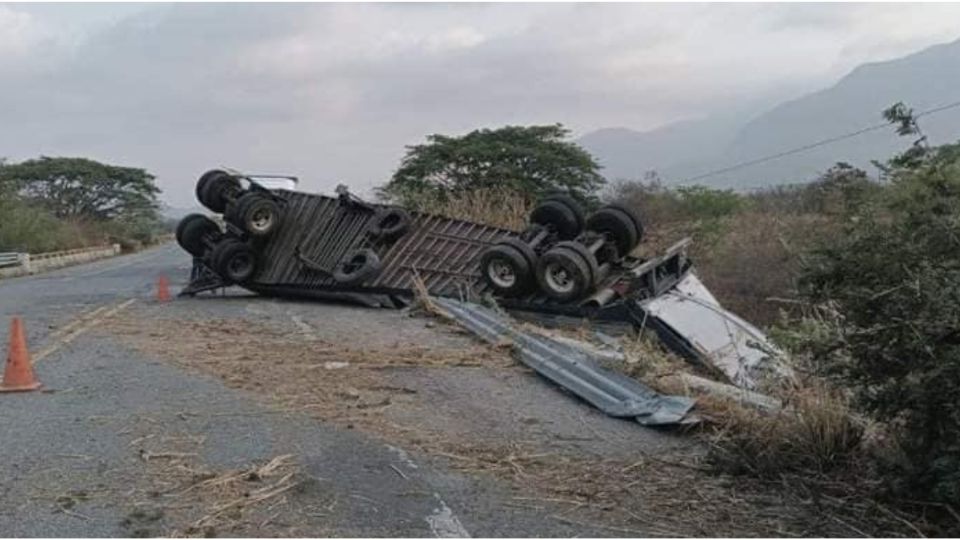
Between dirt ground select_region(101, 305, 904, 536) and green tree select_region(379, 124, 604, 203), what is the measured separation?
2384 centimetres

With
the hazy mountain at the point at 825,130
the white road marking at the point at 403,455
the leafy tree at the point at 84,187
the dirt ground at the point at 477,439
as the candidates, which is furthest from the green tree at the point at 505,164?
the leafy tree at the point at 84,187

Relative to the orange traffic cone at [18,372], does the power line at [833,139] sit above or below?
above

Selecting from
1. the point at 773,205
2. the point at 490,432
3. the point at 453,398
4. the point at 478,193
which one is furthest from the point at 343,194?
the point at 773,205

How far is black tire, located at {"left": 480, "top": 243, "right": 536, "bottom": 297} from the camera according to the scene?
13617mm

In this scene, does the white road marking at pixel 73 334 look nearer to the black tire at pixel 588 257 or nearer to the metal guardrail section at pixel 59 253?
the black tire at pixel 588 257

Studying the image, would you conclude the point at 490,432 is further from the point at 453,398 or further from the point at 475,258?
the point at 475,258

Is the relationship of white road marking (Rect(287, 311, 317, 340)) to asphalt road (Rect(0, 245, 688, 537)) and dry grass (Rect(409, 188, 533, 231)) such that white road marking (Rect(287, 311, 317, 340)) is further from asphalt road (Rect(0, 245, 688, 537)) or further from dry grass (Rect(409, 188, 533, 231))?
dry grass (Rect(409, 188, 533, 231))

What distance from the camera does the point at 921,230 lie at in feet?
14.9

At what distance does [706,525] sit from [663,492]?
0.55 m

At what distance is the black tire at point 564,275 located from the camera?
13.0 meters

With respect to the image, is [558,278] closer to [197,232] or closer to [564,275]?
[564,275]

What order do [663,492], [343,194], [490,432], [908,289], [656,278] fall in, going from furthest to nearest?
[343,194]
[656,278]
[490,432]
[663,492]
[908,289]

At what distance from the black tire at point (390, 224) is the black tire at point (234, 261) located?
2.35m

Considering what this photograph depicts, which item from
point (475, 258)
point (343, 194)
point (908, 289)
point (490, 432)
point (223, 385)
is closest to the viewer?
point (908, 289)
